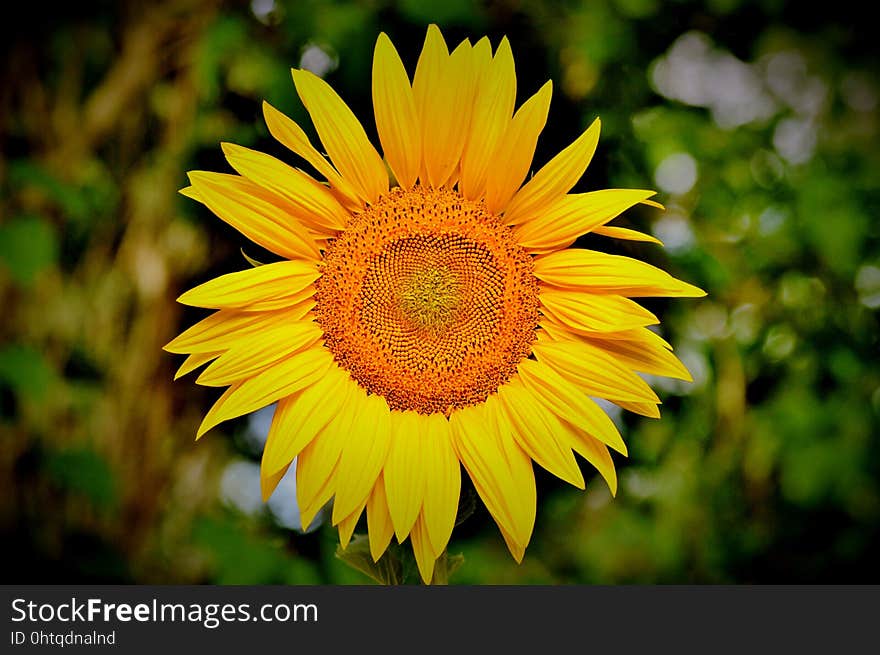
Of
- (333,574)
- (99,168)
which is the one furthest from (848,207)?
(99,168)

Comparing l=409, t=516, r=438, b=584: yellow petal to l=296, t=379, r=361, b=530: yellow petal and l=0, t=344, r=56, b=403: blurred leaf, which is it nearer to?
l=296, t=379, r=361, b=530: yellow petal

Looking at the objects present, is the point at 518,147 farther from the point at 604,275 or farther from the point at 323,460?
the point at 323,460

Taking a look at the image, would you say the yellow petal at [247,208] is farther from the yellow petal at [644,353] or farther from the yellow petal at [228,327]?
the yellow petal at [644,353]

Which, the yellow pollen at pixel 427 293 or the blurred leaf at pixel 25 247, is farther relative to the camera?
the blurred leaf at pixel 25 247

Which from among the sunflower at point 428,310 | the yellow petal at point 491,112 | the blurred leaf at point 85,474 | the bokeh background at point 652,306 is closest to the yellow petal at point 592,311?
the sunflower at point 428,310

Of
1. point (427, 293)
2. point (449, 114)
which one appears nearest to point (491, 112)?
point (449, 114)

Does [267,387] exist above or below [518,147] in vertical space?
below

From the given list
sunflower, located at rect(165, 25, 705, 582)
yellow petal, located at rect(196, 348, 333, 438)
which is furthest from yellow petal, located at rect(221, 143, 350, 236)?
yellow petal, located at rect(196, 348, 333, 438)
